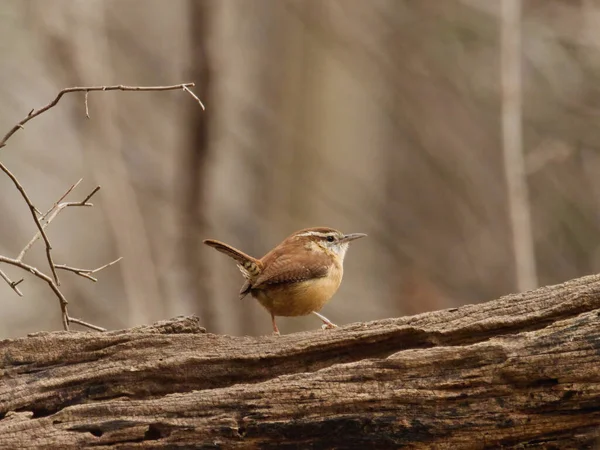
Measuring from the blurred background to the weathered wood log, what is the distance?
348 cm

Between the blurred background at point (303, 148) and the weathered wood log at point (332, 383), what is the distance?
11.4ft

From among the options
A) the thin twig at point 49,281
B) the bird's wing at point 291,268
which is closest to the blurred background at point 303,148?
the bird's wing at point 291,268

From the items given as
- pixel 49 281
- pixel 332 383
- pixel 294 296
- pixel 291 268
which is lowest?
pixel 332 383

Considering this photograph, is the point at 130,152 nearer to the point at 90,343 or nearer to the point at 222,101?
the point at 222,101

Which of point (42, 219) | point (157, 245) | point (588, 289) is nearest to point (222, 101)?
point (157, 245)

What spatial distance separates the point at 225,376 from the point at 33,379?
2.66 feet

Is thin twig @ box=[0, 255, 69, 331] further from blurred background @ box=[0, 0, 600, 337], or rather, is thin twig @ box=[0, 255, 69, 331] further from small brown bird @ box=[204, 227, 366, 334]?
blurred background @ box=[0, 0, 600, 337]

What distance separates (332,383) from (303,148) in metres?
9.06

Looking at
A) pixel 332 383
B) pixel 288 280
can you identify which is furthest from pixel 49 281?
pixel 288 280

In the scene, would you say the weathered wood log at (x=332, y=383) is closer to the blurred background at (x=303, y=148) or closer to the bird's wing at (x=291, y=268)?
the bird's wing at (x=291, y=268)

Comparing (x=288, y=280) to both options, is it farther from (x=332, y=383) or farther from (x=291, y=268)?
(x=332, y=383)

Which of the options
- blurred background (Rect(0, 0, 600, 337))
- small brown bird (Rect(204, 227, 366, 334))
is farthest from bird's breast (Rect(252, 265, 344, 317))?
blurred background (Rect(0, 0, 600, 337))

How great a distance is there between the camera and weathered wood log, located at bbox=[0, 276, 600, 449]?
3232 millimetres

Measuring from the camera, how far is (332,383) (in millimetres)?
3418
